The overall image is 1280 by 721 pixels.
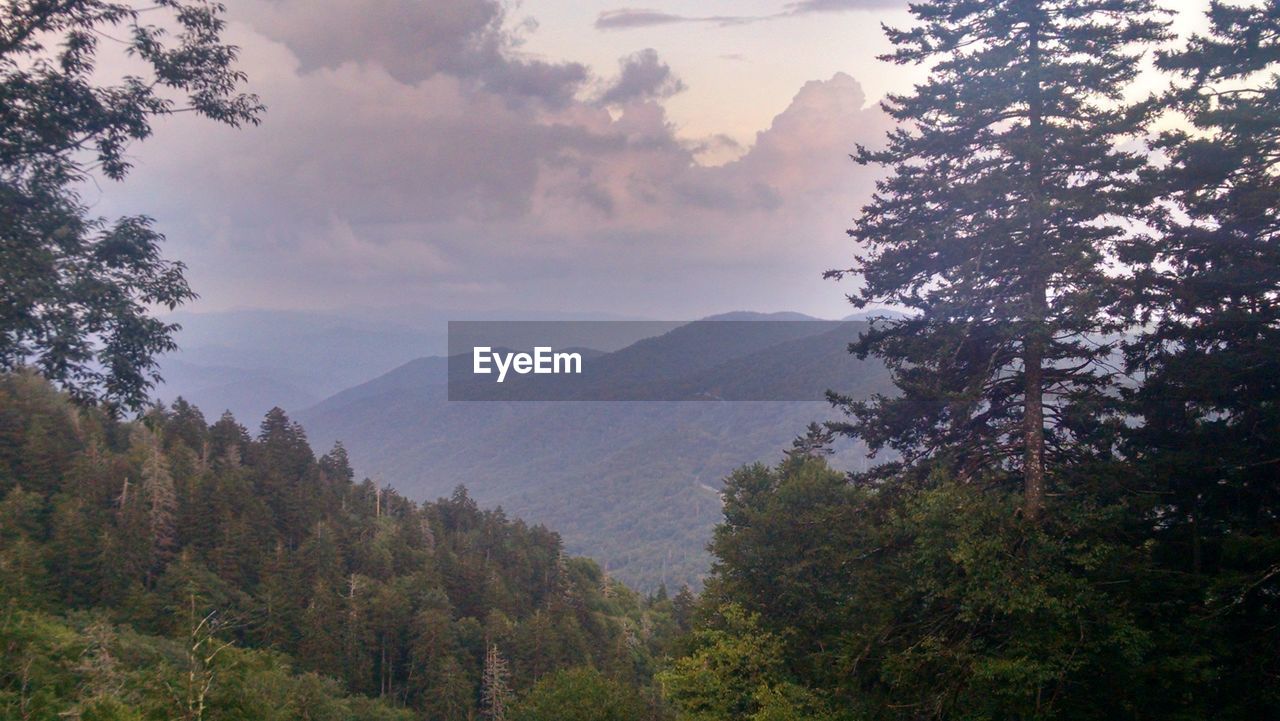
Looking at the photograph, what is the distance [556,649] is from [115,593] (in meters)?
29.2

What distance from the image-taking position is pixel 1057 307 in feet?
42.6

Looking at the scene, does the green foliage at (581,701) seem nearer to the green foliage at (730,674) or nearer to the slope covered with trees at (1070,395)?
the green foliage at (730,674)

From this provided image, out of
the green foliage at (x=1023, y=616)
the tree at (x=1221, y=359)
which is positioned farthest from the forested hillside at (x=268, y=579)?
the tree at (x=1221, y=359)

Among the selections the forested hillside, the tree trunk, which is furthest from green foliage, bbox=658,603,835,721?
the tree trunk

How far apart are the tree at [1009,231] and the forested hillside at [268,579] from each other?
16.3 meters

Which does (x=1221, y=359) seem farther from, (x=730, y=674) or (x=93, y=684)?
(x=93, y=684)

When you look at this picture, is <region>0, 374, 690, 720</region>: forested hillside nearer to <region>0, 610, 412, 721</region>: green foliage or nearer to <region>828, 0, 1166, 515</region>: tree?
<region>0, 610, 412, 721</region>: green foliage

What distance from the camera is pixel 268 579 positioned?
54.1 meters

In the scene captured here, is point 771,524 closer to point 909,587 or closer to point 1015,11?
point 909,587

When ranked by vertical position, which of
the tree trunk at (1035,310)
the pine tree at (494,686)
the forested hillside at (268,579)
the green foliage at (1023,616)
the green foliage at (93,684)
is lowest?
the pine tree at (494,686)

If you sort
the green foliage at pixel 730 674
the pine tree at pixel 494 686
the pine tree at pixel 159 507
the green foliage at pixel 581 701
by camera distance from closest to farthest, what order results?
the green foliage at pixel 730 674 → the green foliage at pixel 581 701 → the pine tree at pixel 494 686 → the pine tree at pixel 159 507

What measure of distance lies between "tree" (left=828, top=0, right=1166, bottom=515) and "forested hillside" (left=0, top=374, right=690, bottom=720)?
16.3 m

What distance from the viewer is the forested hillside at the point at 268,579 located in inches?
1476

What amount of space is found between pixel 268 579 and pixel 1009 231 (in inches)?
2187
